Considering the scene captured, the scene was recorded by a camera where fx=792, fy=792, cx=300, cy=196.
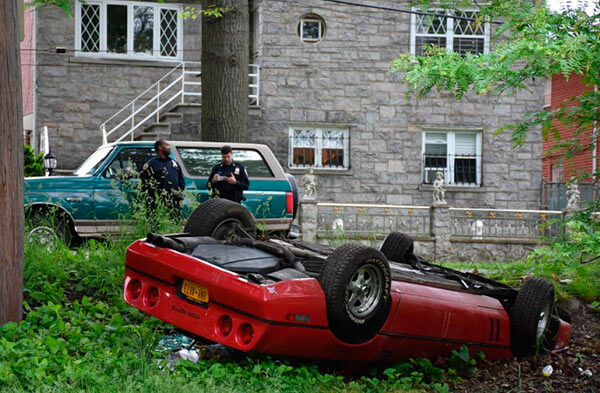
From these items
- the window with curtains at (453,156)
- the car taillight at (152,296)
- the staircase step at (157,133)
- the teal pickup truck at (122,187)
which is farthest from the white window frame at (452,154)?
the car taillight at (152,296)

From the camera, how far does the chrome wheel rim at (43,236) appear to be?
27.1ft

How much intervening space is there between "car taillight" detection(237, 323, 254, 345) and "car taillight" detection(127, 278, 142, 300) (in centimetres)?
110

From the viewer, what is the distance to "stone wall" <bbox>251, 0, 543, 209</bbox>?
1952 centimetres

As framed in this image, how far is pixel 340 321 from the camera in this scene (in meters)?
5.41

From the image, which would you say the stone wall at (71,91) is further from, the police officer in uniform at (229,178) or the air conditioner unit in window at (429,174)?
the police officer in uniform at (229,178)

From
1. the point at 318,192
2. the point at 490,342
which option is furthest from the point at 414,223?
the point at 490,342

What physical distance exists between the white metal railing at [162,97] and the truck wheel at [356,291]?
13.8 metres

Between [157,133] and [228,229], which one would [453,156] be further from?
[228,229]

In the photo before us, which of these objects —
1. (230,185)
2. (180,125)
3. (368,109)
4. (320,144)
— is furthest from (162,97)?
(230,185)

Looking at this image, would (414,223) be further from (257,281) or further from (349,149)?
(257,281)

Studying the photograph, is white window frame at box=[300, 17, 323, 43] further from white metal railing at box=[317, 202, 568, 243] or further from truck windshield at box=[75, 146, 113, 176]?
truck windshield at box=[75, 146, 113, 176]

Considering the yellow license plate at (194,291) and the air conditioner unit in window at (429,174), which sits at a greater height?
the air conditioner unit in window at (429,174)

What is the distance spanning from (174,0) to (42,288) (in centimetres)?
1394

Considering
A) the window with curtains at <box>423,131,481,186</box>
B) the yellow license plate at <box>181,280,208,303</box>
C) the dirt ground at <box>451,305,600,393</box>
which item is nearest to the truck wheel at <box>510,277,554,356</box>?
the dirt ground at <box>451,305,600,393</box>
